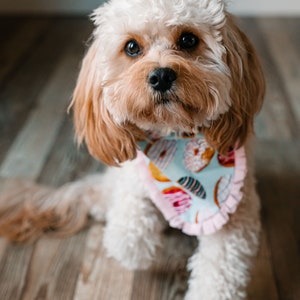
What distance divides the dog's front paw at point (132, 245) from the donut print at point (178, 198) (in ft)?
0.40

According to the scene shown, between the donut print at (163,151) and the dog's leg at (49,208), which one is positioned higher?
the donut print at (163,151)

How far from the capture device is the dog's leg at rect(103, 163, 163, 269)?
1.27 metres

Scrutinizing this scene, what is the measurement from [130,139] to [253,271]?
55 cm

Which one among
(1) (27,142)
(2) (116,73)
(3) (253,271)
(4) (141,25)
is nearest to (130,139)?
→ (2) (116,73)

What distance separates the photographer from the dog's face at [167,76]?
0.99 metres

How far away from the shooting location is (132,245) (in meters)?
1.27

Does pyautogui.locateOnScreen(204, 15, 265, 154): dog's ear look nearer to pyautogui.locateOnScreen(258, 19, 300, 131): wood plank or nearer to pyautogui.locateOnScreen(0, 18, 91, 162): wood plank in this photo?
pyautogui.locateOnScreen(258, 19, 300, 131): wood plank

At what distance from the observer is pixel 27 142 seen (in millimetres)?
1859

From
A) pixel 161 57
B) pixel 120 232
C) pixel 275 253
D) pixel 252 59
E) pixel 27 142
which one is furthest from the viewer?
pixel 27 142

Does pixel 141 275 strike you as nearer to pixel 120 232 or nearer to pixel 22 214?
pixel 120 232

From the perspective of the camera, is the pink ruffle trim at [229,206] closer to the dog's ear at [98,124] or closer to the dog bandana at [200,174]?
the dog bandana at [200,174]

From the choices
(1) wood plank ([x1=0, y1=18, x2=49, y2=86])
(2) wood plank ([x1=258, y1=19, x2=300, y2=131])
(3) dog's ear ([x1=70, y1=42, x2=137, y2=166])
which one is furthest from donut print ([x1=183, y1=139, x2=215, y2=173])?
(1) wood plank ([x1=0, y1=18, x2=49, y2=86])

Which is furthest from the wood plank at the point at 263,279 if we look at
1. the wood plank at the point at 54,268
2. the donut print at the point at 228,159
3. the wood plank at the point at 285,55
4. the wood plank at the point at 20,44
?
the wood plank at the point at 20,44

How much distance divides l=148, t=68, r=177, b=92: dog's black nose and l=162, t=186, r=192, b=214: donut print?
0.34 meters
